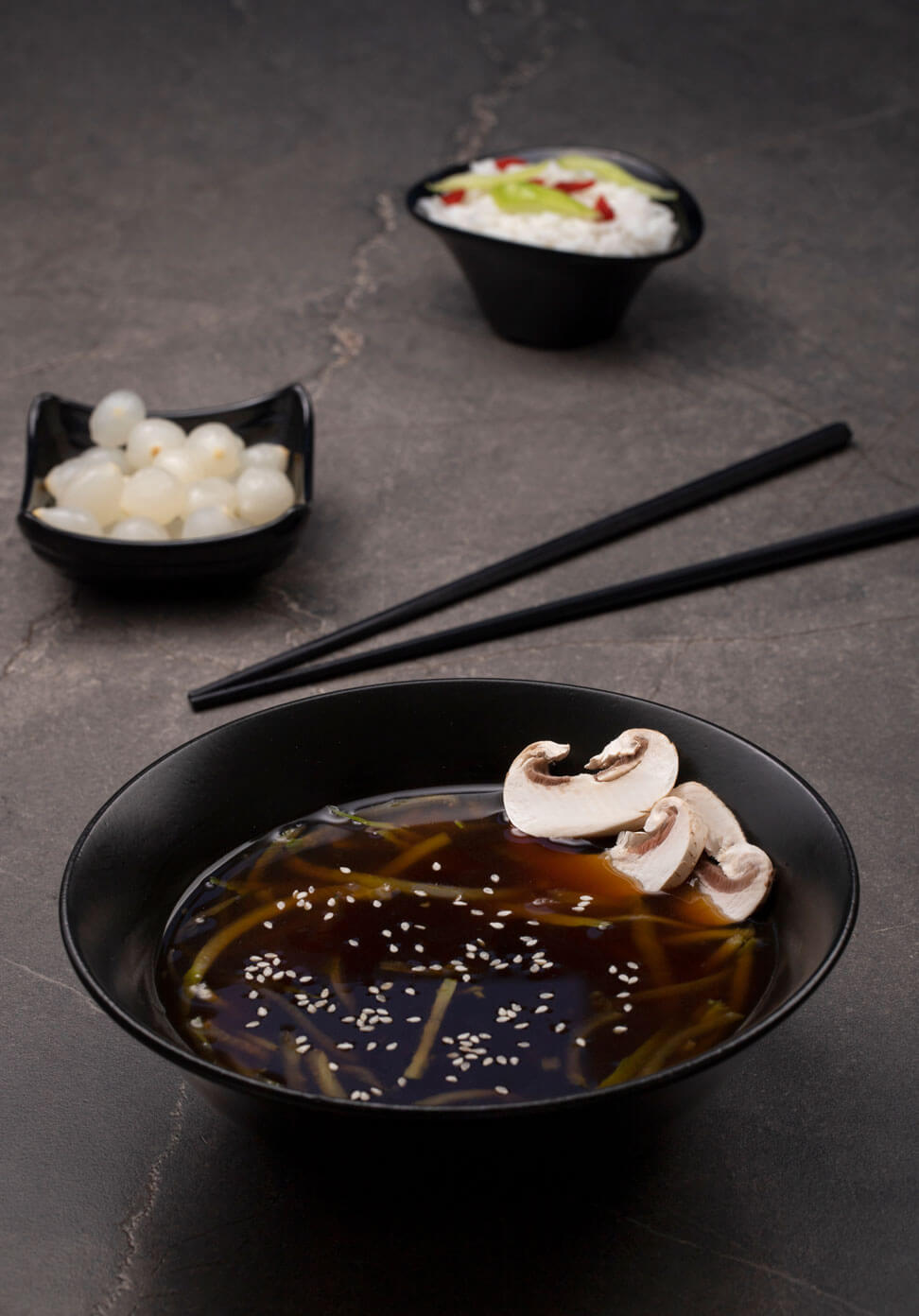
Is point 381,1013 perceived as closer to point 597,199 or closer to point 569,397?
point 569,397

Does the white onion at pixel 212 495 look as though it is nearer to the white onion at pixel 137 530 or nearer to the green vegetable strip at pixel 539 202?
the white onion at pixel 137 530

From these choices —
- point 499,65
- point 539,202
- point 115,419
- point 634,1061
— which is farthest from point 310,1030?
point 499,65

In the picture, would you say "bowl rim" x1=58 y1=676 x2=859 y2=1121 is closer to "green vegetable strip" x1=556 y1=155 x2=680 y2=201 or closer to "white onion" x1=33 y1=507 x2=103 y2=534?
"white onion" x1=33 y1=507 x2=103 y2=534

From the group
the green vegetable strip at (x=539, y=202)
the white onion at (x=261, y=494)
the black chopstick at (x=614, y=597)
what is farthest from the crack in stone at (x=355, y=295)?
the black chopstick at (x=614, y=597)

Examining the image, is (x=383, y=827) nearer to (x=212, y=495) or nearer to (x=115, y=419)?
(x=212, y=495)

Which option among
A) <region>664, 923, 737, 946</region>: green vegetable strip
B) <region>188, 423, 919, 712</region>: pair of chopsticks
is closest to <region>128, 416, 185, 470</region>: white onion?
<region>188, 423, 919, 712</region>: pair of chopsticks

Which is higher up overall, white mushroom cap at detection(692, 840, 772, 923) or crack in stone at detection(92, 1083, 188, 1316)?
white mushroom cap at detection(692, 840, 772, 923)

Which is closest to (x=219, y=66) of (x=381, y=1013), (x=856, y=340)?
(x=856, y=340)
